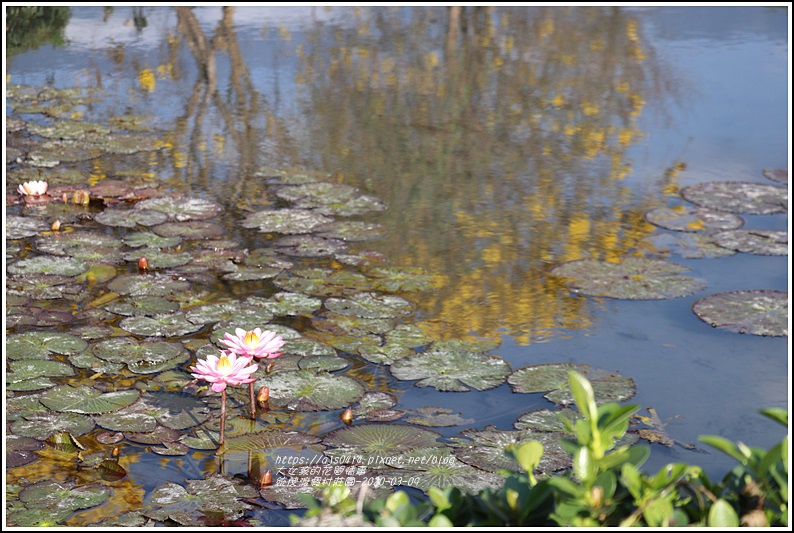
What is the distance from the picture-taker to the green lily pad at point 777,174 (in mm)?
4387

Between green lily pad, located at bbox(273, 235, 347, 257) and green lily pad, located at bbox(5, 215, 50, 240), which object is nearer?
green lily pad, located at bbox(273, 235, 347, 257)

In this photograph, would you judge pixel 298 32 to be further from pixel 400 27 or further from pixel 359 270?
pixel 359 270

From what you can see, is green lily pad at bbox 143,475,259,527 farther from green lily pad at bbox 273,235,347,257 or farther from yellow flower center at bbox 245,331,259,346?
green lily pad at bbox 273,235,347,257

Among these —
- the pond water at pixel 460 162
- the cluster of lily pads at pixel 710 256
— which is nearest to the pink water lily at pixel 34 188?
the pond water at pixel 460 162

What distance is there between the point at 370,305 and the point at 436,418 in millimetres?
747

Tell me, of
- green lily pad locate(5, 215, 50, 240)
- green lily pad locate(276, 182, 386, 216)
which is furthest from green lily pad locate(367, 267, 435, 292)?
green lily pad locate(5, 215, 50, 240)

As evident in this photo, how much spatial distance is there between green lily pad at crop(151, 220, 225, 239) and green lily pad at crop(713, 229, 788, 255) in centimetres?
211

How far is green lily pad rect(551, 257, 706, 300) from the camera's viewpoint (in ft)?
10.5

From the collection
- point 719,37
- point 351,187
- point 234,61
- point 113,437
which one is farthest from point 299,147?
point 719,37

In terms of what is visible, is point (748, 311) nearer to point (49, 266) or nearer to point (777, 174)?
point (777, 174)

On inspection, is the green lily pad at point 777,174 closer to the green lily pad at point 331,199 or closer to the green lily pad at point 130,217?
the green lily pad at point 331,199

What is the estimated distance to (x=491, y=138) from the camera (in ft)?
16.5

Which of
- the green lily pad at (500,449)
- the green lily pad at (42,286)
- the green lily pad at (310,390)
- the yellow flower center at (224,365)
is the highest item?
the yellow flower center at (224,365)

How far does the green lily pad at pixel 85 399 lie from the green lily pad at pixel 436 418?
804mm
